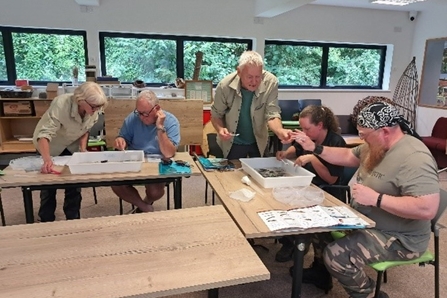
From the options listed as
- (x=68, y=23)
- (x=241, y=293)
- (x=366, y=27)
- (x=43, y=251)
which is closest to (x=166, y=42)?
(x=68, y=23)

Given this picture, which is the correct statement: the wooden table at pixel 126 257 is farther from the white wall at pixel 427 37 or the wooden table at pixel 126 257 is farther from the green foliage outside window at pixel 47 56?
the white wall at pixel 427 37

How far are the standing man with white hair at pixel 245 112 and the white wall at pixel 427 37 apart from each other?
4.22m

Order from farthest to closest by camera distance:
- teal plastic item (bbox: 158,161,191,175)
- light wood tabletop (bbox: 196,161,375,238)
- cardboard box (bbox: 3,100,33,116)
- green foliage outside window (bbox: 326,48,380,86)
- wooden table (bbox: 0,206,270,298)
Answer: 1. green foliage outside window (bbox: 326,48,380,86)
2. cardboard box (bbox: 3,100,33,116)
3. teal plastic item (bbox: 158,161,191,175)
4. light wood tabletop (bbox: 196,161,375,238)
5. wooden table (bbox: 0,206,270,298)

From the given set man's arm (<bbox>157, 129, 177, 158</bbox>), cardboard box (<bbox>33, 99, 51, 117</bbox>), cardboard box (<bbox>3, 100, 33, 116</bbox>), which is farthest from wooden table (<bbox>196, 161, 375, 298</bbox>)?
cardboard box (<bbox>3, 100, 33, 116</bbox>)

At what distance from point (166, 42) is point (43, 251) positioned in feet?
14.7

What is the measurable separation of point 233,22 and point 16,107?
10.6 feet

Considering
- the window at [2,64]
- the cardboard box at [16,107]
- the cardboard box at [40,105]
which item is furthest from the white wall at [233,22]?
the cardboard box at [16,107]

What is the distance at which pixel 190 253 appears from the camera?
116cm

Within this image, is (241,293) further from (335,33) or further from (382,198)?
(335,33)

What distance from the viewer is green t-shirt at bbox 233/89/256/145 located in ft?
7.83

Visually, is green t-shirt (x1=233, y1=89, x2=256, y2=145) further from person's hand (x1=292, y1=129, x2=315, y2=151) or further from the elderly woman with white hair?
the elderly woman with white hair

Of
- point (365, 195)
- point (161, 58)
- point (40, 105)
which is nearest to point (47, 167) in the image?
point (365, 195)

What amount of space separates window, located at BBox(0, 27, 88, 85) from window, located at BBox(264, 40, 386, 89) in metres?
2.93

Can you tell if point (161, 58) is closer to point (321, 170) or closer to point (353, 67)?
point (353, 67)
